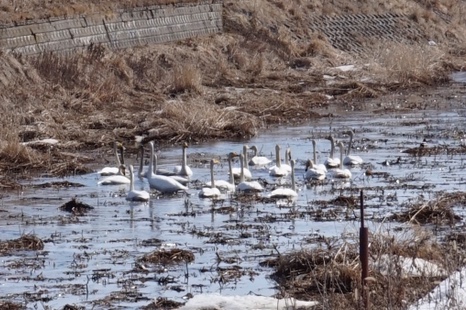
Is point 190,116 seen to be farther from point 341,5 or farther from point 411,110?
point 341,5

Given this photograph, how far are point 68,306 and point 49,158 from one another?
405 inches

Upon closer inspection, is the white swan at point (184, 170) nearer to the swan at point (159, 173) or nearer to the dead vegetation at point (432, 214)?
the swan at point (159, 173)

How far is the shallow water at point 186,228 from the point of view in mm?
12141

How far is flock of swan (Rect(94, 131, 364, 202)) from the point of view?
17.9 meters

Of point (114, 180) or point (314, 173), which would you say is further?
point (314, 173)

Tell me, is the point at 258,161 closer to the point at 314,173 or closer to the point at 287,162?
the point at 287,162

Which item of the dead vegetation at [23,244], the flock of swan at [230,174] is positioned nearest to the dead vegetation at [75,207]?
the flock of swan at [230,174]

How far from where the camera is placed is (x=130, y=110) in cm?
2703

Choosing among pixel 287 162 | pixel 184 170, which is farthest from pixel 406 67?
pixel 184 170

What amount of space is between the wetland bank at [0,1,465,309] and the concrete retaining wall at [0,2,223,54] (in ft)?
2.11

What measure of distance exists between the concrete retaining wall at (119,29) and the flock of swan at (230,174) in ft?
24.9

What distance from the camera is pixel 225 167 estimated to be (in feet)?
69.7

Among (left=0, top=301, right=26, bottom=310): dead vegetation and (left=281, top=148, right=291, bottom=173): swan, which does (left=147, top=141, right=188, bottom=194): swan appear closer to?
(left=281, top=148, right=291, bottom=173): swan

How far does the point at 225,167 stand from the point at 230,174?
2.52 metres
